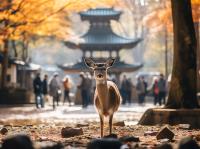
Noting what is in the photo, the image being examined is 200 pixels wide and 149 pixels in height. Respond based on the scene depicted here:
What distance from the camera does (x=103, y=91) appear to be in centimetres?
1153

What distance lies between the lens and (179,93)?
1581cm

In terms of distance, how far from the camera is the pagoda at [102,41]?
51312mm

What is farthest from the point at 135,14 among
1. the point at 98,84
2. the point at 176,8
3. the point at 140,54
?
the point at 98,84

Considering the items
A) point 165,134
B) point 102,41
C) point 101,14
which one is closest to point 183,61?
point 165,134

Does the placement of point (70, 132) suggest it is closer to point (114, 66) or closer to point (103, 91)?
point (103, 91)

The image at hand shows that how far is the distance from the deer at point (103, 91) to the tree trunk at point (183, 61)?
4104 mm

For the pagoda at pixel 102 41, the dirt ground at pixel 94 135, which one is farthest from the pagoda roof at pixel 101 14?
the dirt ground at pixel 94 135

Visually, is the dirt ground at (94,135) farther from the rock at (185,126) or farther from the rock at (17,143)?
the rock at (17,143)

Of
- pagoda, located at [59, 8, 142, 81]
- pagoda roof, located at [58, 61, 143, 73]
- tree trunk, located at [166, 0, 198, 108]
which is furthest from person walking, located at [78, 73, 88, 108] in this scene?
pagoda roof, located at [58, 61, 143, 73]

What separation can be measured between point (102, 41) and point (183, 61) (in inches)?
1424

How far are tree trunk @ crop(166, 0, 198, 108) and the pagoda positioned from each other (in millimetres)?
33992

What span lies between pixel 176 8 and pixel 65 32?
28.0 m

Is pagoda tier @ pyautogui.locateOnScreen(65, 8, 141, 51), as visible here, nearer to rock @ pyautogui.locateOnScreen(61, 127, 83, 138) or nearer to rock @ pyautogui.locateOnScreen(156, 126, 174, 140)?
rock @ pyautogui.locateOnScreen(61, 127, 83, 138)

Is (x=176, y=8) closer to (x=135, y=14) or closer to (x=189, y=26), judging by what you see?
(x=189, y=26)
